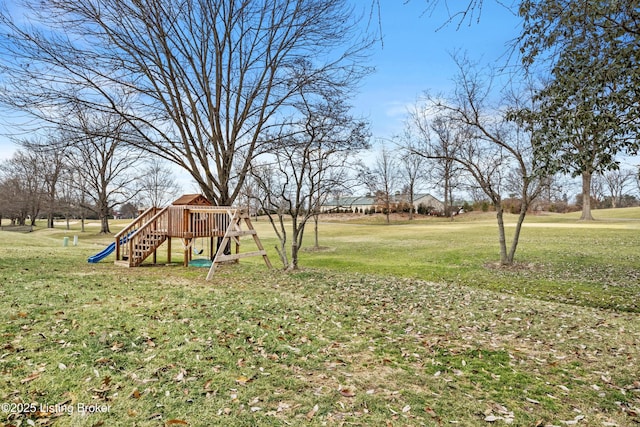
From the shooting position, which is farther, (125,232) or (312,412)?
(125,232)

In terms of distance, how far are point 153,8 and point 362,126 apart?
7.73 metres

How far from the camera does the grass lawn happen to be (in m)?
3.20

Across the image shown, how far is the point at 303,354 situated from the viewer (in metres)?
4.46

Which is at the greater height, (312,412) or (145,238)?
(145,238)

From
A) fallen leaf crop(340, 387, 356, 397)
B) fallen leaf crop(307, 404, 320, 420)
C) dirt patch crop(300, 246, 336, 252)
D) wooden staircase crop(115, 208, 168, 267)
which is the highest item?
wooden staircase crop(115, 208, 168, 267)

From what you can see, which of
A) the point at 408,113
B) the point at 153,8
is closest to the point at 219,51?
the point at 153,8

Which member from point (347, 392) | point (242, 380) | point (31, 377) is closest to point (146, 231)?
point (31, 377)

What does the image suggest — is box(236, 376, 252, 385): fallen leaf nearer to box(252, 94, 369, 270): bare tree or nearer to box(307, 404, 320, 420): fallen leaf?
box(307, 404, 320, 420): fallen leaf

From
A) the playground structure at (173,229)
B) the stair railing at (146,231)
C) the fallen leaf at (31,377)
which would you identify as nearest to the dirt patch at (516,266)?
the playground structure at (173,229)

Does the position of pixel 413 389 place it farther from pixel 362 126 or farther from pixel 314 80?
pixel 314 80

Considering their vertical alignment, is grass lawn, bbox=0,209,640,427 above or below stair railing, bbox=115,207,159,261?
below

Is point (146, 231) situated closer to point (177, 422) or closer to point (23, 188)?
point (177, 422)

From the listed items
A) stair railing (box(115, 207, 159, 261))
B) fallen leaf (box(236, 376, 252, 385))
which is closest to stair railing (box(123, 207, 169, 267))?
stair railing (box(115, 207, 159, 261))

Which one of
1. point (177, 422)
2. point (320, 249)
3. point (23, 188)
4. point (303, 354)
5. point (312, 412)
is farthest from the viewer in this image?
point (23, 188)
